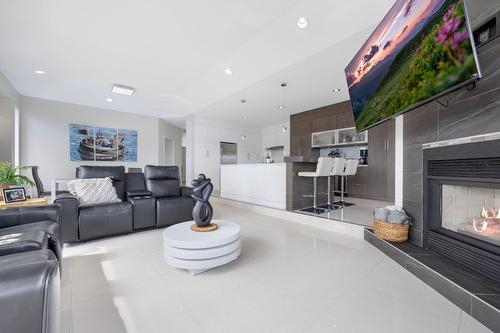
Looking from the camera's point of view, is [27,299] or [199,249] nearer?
[27,299]

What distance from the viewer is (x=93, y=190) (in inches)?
121

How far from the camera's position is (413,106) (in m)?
1.72

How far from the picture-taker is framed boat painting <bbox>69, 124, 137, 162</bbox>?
5957mm

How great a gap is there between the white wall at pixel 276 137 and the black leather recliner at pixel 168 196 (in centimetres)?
454

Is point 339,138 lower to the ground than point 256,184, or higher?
higher

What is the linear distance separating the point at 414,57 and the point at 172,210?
3.40 m

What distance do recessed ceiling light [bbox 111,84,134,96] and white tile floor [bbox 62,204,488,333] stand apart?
378 centimetres

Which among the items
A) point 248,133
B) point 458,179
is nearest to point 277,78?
point 458,179

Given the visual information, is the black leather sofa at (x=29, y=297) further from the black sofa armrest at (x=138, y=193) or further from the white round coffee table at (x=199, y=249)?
the black sofa armrest at (x=138, y=193)

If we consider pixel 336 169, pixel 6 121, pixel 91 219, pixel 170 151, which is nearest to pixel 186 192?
pixel 91 219

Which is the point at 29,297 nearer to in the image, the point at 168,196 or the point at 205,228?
the point at 205,228

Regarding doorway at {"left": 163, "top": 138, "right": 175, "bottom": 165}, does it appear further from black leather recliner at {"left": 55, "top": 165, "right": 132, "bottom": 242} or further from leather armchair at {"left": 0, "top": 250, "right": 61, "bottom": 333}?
leather armchair at {"left": 0, "top": 250, "right": 61, "bottom": 333}

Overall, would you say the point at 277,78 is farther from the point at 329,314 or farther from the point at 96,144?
the point at 96,144

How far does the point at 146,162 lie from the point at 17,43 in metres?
4.28
